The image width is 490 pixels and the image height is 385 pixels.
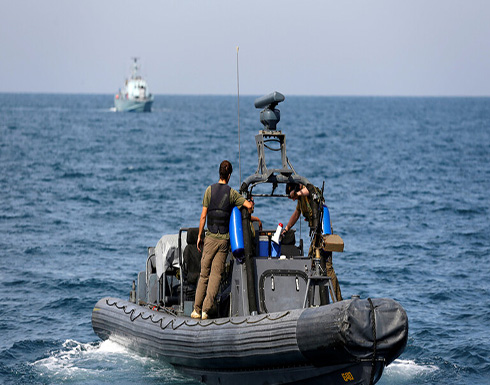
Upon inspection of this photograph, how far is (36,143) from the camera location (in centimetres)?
6184

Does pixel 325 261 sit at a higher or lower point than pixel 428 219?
higher

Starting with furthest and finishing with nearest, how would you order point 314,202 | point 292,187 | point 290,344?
point 292,187 < point 314,202 < point 290,344

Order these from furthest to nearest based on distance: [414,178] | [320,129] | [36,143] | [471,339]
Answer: [320,129] < [36,143] < [414,178] < [471,339]

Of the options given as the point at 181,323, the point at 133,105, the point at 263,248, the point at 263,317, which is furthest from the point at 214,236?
the point at 133,105

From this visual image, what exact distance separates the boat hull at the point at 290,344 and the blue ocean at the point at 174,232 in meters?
0.66

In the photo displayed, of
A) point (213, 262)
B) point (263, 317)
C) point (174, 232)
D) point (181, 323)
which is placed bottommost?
point (174, 232)

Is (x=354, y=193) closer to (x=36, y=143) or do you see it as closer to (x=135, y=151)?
(x=135, y=151)

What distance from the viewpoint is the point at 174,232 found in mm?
23781

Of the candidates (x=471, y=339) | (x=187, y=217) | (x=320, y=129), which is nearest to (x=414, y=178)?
(x=187, y=217)

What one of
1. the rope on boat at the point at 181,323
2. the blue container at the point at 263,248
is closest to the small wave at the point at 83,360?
the rope on boat at the point at 181,323

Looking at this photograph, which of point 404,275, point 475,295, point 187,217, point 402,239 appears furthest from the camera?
point 187,217

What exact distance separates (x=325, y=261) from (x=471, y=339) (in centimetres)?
Result: 438

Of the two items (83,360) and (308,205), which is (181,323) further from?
(83,360)

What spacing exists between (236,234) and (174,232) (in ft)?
44.0
